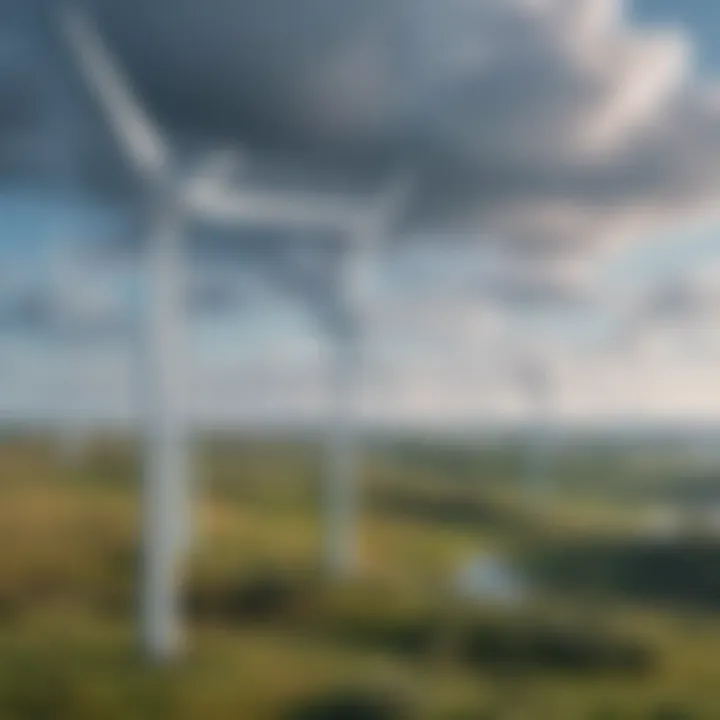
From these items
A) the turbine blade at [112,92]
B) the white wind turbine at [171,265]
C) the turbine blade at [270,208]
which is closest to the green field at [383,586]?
the white wind turbine at [171,265]

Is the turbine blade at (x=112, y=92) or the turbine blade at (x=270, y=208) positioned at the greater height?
the turbine blade at (x=112, y=92)

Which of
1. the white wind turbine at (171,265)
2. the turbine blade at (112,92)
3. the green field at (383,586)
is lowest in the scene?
the green field at (383,586)

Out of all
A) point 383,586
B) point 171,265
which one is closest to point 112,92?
point 171,265

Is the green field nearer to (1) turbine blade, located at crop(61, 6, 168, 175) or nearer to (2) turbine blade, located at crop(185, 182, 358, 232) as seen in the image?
(2) turbine blade, located at crop(185, 182, 358, 232)

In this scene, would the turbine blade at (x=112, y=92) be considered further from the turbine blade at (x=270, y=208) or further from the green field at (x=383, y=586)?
the green field at (x=383, y=586)

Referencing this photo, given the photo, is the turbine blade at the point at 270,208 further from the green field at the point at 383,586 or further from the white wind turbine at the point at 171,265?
the green field at the point at 383,586

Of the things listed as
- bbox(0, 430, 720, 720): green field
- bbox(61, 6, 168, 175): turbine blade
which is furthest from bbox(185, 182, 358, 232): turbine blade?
bbox(0, 430, 720, 720): green field

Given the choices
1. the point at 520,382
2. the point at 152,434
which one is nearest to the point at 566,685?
the point at 520,382
